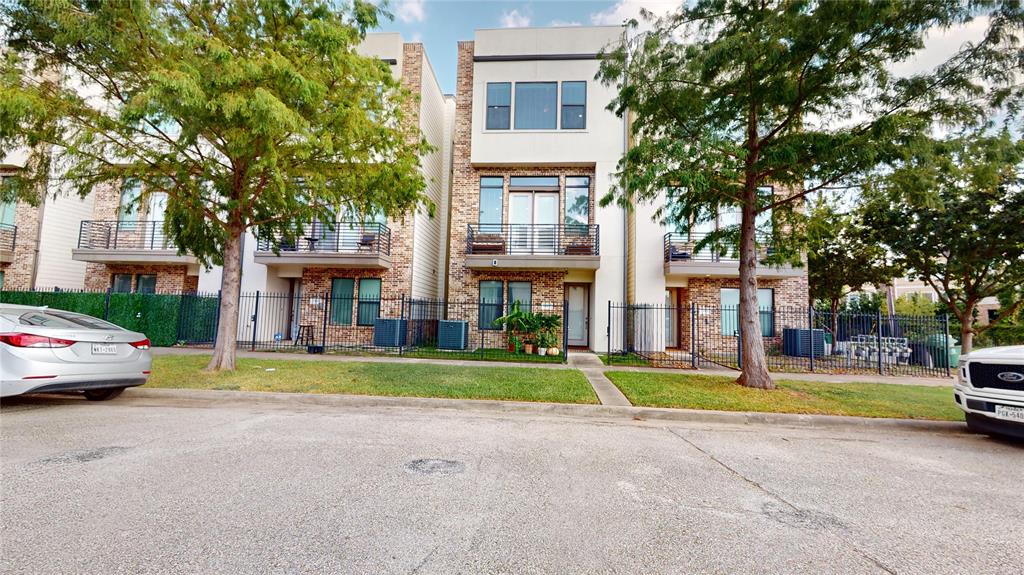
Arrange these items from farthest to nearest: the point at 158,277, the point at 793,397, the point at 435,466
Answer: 1. the point at 158,277
2. the point at 793,397
3. the point at 435,466

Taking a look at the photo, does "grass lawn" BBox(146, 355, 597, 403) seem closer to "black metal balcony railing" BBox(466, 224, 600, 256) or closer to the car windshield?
the car windshield

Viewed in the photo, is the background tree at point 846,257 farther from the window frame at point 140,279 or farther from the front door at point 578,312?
the window frame at point 140,279

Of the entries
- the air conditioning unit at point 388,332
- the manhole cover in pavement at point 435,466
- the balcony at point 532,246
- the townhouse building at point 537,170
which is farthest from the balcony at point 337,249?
the manhole cover in pavement at point 435,466

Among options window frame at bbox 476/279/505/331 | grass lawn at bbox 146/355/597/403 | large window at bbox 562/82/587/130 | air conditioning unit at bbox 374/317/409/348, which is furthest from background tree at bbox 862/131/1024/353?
air conditioning unit at bbox 374/317/409/348

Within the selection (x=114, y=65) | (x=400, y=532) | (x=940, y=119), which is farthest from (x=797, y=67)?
(x=114, y=65)

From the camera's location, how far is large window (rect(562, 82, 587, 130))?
15.6 m

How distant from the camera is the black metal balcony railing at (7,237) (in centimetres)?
1662

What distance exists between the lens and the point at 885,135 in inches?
278

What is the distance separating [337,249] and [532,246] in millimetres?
6936

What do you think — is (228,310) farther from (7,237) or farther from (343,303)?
(7,237)

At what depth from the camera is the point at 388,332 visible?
14.2 meters

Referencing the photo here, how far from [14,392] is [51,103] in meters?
4.98

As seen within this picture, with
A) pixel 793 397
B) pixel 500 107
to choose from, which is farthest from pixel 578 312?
pixel 793 397

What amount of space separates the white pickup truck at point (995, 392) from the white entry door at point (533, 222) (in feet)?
35.1
